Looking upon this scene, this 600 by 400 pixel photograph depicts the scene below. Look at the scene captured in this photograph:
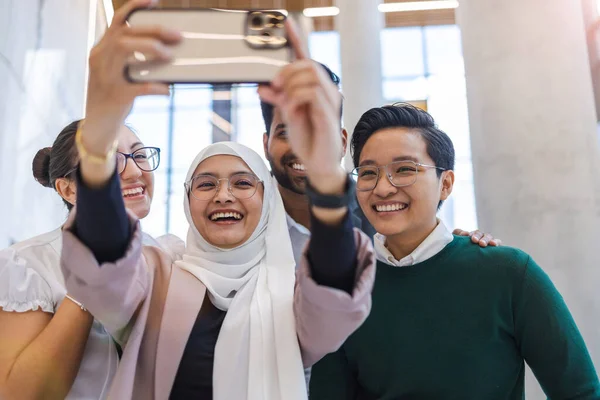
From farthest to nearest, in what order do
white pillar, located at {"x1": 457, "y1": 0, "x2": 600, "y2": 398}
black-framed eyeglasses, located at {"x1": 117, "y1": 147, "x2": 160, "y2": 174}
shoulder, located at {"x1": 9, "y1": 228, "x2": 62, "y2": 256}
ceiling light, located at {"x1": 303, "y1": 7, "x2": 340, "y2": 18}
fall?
ceiling light, located at {"x1": 303, "y1": 7, "x2": 340, "y2": 18} < white pillar, located at {"x1": 457, "y1": 0, "x2": 600, "y2": 398} < black-framed eyeglasses, located at {"x1": 117, "y1": 147, "x2": 160, "y2": 174} < shoulder, located at {"x1": 9, "y1": 228, "x2": 62, "y2": 256}

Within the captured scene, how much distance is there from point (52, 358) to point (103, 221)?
458 millimetres

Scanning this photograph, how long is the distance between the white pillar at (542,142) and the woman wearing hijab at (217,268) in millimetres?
1638

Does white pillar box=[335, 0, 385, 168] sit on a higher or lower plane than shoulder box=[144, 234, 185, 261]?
higher

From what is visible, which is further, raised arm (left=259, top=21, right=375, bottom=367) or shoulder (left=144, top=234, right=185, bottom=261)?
shoulder (left=144, top=234, right=185, bottom=261)

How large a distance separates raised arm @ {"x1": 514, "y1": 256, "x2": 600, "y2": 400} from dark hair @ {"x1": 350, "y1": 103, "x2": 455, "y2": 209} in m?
0.46

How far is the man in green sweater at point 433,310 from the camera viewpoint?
5.23ft

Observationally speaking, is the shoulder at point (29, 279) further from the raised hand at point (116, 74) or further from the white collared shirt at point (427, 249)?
the white collared shirt at point (427, 249)

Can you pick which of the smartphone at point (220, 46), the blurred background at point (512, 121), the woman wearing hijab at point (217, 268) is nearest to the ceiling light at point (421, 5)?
the blurred background at point (512, 121)

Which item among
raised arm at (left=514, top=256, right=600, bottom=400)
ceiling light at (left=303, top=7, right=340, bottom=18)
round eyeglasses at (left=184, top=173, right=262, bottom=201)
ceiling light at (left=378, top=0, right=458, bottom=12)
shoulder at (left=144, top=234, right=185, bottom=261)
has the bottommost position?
raised arm at (left=514, top=256, right=600, bottom=400)

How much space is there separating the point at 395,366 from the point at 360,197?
51 cm

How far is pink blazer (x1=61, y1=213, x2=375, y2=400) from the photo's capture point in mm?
1221

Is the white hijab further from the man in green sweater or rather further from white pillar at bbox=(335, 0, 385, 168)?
white pillar at bbox=(335, 0, 385, 168)

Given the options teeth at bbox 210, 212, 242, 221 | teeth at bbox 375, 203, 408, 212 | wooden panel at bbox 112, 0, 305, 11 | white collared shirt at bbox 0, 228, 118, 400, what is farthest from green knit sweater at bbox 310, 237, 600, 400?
wooden panel at bbox 112, 0, 305, 11

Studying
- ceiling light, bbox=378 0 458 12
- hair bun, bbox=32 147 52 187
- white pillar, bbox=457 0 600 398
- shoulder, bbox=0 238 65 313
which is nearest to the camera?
shoulder, bbox=0 238 65 313
